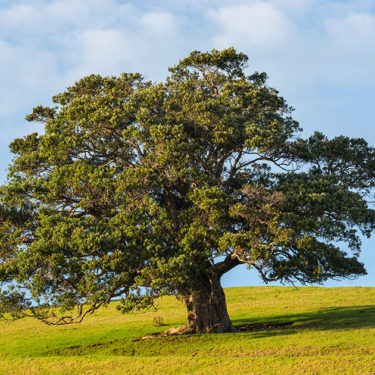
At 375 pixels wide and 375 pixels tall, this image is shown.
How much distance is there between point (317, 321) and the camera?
35000 mm

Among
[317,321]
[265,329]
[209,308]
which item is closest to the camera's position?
[209,308]

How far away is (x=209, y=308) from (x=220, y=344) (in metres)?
4.16

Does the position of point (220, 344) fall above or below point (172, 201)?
below

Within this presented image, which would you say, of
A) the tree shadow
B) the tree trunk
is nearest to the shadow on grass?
the tree shadow

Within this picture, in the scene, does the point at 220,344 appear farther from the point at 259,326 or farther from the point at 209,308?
the point at 259,326

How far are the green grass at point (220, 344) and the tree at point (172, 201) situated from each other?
10.0ft

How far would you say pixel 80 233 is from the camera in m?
24.8

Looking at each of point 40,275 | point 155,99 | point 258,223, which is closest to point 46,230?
point 40,275

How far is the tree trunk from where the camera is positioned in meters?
31.2

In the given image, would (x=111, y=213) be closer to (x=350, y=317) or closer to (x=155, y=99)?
(x=155, y=99)

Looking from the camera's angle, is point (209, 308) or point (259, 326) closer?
point (209, 308)

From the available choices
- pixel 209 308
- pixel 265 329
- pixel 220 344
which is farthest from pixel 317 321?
pixel 220 344

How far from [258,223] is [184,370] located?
377 inches

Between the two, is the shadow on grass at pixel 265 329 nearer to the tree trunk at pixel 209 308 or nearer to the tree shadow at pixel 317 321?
the tree shadow at pixel 317 321
